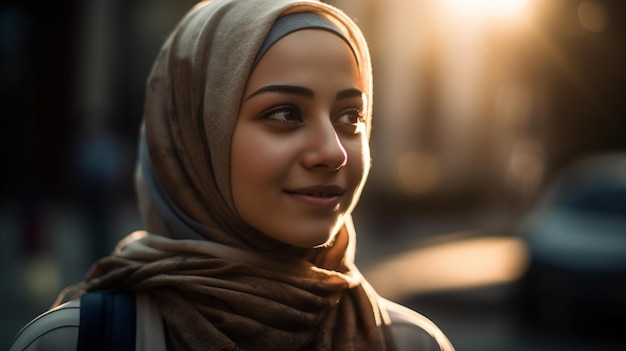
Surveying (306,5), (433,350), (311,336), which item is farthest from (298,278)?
(306,5)

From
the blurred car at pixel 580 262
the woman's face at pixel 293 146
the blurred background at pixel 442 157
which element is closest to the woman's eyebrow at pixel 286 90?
the woman's face at pixel 293 146

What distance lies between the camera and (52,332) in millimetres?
2123

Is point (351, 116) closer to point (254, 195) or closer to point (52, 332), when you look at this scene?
point (254, 195)

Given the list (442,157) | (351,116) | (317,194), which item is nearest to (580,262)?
(351,116)

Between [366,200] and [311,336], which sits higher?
[311,336]

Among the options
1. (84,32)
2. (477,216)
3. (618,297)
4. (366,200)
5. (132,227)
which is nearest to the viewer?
(618,297)

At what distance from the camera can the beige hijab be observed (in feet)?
7.22

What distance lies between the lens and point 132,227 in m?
15.5

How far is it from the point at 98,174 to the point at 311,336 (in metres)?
7.12

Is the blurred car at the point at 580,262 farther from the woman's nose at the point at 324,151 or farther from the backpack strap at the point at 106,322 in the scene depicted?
the backpack strap at the point at 106,322

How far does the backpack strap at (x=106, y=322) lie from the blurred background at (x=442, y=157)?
6302mm

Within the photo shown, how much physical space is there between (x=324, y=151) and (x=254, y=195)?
20cm

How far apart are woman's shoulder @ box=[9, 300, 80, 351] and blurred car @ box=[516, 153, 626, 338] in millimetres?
7617

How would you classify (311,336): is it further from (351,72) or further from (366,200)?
(366,200)
